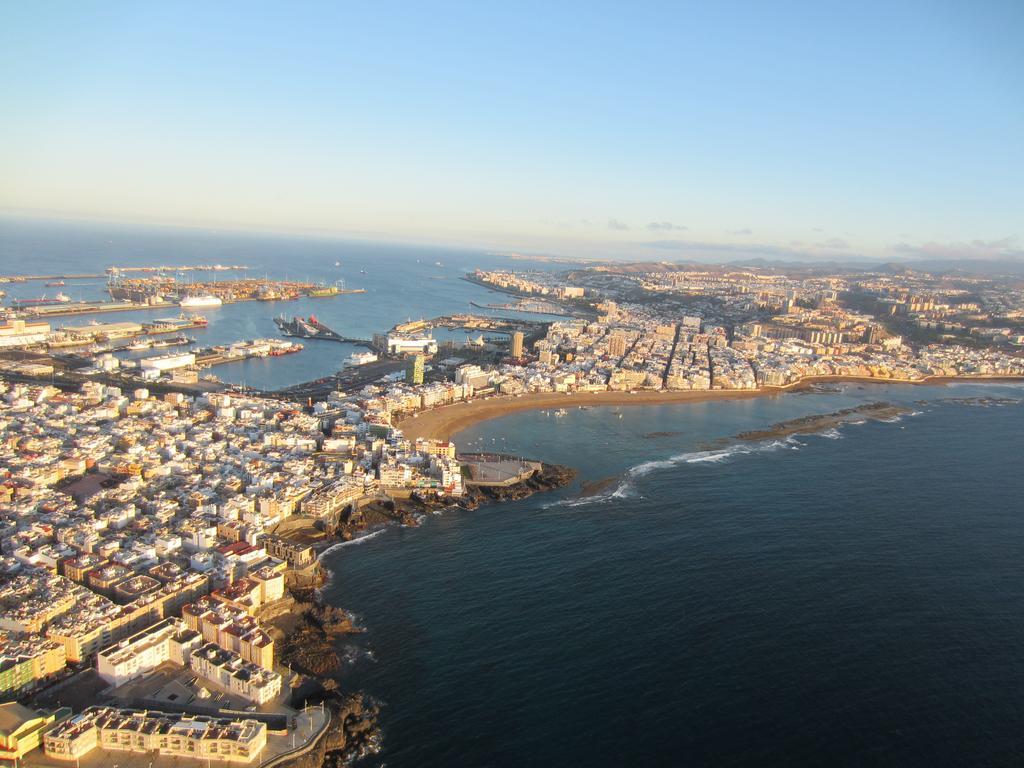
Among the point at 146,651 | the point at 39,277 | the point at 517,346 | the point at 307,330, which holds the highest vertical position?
the point at 39,277

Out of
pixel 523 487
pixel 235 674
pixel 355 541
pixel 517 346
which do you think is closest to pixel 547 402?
pixel 517 346

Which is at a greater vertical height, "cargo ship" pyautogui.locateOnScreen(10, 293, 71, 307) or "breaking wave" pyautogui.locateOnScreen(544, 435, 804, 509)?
"cargo ship" pyautogui.locateOnScreen(10, 293, 71, 307)

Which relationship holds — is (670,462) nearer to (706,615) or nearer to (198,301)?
(706,615)

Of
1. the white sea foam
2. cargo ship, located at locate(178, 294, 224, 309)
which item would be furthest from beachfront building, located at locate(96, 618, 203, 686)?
cargo ship, located at locate(178, 294, 224, 309)

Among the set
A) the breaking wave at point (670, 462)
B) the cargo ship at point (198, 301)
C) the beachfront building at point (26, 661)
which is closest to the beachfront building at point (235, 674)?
the beachfront building at point (26, 661)

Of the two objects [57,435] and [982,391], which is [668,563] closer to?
[57,435]

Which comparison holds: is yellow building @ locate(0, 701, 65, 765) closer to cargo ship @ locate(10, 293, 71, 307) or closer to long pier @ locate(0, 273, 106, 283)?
cargo ship @ locate(10, 293, 71, 307)

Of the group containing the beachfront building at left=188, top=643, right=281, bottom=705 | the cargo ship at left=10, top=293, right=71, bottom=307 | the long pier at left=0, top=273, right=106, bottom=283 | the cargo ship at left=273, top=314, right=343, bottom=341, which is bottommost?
the beachfront building at left=188, top=643, right=281, bottom=705

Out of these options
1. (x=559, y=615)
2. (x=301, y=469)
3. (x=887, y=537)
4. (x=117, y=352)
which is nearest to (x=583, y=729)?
(x=559, y=615)
